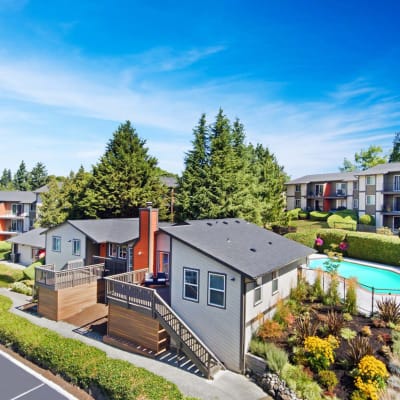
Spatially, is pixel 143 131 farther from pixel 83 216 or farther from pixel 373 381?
pixel 373 381

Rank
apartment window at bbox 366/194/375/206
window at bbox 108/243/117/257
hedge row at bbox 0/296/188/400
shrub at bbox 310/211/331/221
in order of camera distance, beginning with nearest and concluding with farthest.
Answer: hedge row at bbox 0/296/188/400 < window at bbox 108/243/117/257 < apartment window at bbox 366/194/375/206 < shrub at bbox 310/211/331/221

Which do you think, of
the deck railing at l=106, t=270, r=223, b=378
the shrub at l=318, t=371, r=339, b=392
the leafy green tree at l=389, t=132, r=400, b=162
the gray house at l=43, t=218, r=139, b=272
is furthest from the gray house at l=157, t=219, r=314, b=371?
the leafy green tree at l=389, t=132, r=400, b=162

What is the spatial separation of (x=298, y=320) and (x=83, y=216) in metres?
27.0

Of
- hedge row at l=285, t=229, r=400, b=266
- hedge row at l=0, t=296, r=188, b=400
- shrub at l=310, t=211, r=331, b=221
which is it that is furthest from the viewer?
shrub at l=310, t=211, r=331, b=221

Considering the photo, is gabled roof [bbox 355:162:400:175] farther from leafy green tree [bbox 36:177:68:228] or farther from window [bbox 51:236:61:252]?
leafy green tree [bbox 36:177:68:228]

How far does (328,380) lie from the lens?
30.9 feet

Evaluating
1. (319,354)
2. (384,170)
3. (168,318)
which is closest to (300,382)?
(319,354)

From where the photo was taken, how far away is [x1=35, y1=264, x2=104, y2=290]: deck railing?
16328 millimetres

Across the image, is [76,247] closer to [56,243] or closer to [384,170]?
[56,243]

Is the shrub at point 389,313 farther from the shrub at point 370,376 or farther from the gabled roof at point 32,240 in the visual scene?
the gabled roof at point 32,240

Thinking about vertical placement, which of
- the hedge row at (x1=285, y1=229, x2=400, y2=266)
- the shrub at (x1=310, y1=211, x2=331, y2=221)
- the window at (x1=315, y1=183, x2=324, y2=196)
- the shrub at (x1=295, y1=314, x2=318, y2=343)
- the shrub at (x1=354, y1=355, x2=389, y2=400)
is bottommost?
the shrub at (x1=354, y1=355, x2=389, y2=400)

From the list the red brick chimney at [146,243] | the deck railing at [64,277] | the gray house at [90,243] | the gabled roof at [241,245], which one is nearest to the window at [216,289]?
the gabled roof at [241,245]

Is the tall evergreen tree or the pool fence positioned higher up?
the tall evergreen tree

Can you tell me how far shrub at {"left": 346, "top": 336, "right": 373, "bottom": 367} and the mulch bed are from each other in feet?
1.05
